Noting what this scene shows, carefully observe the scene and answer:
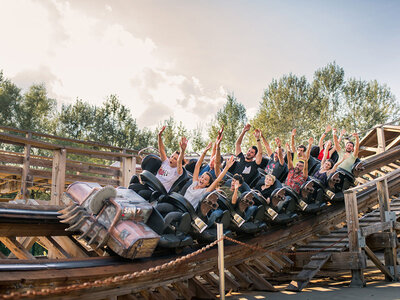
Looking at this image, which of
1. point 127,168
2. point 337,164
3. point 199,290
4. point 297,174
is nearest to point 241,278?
point 199,290

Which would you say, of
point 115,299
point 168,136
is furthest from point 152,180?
point 168,136

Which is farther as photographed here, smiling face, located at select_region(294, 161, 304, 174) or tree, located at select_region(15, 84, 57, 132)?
tree, located at select_region(15, 84, 57, 132)

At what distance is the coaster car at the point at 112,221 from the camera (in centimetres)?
391

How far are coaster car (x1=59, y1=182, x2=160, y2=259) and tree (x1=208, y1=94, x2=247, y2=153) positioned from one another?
21.0 meters

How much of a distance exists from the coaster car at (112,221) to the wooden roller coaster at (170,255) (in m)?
0.20

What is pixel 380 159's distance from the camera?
9.19 metres

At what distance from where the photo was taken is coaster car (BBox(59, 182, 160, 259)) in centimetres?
391

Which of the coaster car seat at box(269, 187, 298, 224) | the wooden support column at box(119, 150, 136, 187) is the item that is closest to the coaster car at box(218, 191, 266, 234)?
the coaster car seat at box(269, 187, 298, 224)

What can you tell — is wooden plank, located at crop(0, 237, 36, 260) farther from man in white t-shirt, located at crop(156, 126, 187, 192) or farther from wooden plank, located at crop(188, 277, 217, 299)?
wooden plank, located at crop(188, 277, 217, 299)

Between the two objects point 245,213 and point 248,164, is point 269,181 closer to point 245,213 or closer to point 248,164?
point 248,164

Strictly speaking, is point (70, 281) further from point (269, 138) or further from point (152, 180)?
point (269, 138)

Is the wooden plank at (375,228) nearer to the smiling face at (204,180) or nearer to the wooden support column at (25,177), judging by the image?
the smiling face at (204,180)

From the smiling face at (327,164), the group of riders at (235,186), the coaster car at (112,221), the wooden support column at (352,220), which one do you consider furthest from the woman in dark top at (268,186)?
the coaster car at (112,221)

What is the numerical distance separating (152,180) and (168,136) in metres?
22.4
